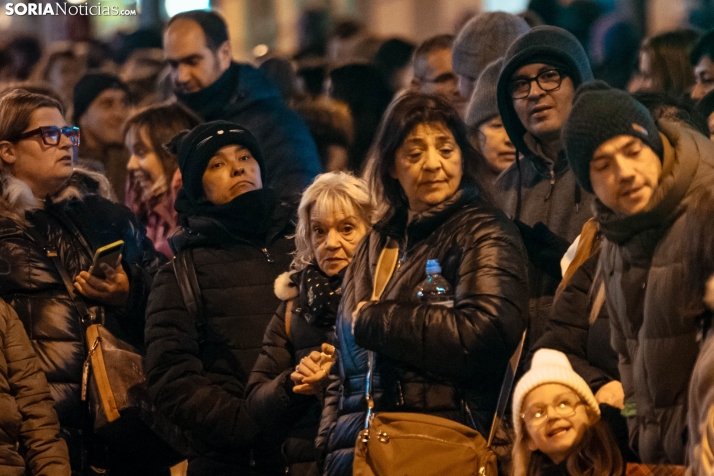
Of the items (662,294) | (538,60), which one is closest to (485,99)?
(538,60)

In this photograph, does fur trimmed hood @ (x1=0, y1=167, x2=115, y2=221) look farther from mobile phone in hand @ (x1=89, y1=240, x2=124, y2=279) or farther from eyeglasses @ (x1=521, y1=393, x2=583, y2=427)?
eyeglasses @ (x1=521, y1=393, x2=583, y2=427)

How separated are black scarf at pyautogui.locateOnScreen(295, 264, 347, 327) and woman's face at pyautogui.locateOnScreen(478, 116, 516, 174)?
4.72 feet

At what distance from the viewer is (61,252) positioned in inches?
285

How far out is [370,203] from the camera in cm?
657

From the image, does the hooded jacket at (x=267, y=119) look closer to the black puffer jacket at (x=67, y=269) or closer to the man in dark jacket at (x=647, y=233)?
the black puffer jacket at (x=67, y=269)

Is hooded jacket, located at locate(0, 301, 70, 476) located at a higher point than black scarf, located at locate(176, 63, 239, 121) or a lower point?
lower

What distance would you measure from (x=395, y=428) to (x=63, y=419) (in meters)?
2.09

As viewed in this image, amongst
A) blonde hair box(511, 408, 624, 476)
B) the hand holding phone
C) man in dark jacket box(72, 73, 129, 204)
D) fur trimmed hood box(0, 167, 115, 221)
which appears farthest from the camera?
man in dark jacket box(72, 73, 129, 204)

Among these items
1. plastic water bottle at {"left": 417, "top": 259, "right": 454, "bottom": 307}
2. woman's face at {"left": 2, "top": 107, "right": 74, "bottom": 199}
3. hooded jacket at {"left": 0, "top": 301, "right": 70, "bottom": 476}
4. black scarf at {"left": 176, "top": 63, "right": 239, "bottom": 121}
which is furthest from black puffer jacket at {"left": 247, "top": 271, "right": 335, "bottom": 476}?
black scarf at {"left": 176, "top": 63, "right": 239, "bottom": 121}

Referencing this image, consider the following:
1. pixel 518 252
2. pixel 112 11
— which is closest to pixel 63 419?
pixel 518 252

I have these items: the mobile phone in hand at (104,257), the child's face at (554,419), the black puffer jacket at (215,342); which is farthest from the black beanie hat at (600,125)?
the mobile phone in hand at (104,257)

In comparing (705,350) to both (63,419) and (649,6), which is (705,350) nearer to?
(63,419)

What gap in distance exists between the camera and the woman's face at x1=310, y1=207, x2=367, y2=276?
6.51 metres

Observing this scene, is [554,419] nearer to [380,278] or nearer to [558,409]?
[558,409]
